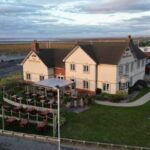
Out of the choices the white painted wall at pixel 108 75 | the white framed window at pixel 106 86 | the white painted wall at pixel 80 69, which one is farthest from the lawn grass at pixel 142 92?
the white painted wall at pixel 80 69

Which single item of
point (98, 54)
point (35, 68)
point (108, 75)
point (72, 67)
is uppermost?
point (98, 54)

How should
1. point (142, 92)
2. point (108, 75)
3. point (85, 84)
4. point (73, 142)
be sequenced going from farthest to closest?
point (142, 92)
point (85, 84)
point (108, 75)
point (73, 142)

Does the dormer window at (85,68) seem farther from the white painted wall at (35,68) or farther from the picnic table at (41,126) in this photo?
the picnic table at (41,126)

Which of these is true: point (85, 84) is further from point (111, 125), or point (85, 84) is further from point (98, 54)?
point (111, 125)

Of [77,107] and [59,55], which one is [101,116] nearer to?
[77,107]

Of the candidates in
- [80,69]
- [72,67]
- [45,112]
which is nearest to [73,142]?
[45,112]

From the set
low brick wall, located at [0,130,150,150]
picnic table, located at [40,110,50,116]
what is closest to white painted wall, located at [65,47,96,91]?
picnic table, located at [40,110,50,116]
